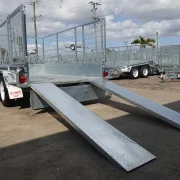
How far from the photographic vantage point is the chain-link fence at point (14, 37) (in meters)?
5.44

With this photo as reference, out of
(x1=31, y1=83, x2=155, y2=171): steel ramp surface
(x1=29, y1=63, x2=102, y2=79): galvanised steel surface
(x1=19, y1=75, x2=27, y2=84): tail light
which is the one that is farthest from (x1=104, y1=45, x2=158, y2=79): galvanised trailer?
(x1=31, y1=83, x2=155, y2=171): steel ramp surface

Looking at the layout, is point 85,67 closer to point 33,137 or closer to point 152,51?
point 33,137

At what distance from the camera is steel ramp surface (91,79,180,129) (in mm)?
4920

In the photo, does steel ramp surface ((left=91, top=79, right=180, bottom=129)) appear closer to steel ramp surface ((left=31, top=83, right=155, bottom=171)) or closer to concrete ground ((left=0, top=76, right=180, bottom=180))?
concrete ground ((left=0, top=76, right=180, bottom=180))

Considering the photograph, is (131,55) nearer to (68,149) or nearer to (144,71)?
(144,71)

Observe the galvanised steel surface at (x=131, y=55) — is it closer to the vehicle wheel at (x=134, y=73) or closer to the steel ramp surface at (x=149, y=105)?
the vehicle wheel at (x=134, y=73)

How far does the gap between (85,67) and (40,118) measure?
99.3 inches

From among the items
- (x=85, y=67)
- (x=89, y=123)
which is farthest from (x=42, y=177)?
(x=85, y=67)

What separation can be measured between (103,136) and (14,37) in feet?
13.2

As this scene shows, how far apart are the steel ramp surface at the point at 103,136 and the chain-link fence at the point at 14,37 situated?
4.66 ft

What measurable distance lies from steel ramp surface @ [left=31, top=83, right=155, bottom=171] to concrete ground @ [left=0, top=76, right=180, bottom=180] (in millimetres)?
130

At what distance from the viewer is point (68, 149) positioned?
3.88m

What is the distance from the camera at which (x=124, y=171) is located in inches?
121

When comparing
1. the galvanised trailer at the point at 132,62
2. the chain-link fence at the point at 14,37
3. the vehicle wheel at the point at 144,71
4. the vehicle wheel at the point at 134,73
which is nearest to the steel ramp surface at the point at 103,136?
the chain-link fence at the point at 14,37
